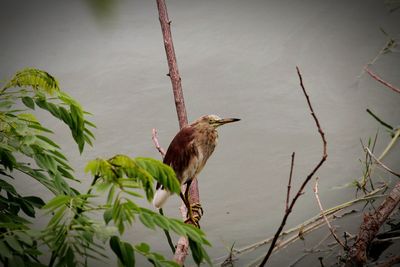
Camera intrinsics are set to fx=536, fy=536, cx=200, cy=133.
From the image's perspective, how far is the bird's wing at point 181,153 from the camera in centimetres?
164

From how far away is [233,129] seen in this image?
8.43 feet

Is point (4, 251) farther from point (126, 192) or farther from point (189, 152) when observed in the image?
point (189, 152)

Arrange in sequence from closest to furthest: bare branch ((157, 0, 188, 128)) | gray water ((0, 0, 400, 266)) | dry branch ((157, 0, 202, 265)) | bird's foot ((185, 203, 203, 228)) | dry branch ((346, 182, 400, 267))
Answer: dry branch ((346, 182, 400, 267)) → bird's foot ((185, 203, 203, 228)) → dry branch ((157, 0, 202, 265)) → bare branch ((157, 0, 188, 128)) → gray water ((0, 0, 400, 266))

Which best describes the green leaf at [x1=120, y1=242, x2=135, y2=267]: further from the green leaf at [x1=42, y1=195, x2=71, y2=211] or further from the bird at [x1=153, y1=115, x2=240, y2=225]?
the bird at [x1=153, y1=115, x2=240, y2=225]

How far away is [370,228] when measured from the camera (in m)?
1.61

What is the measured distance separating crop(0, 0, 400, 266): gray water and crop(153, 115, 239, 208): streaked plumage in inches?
21.7

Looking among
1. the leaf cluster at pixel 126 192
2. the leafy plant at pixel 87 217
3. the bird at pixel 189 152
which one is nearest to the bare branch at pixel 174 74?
the bird at pixel 189 152

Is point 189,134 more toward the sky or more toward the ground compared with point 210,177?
more toward the sky

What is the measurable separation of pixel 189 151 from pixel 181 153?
26 mm

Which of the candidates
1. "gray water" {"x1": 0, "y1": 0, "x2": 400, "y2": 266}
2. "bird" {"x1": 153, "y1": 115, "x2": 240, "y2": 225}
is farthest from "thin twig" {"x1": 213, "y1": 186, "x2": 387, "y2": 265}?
"bird" {"x1": 153, "y1": 115, "x2": 240, "y2": 225}

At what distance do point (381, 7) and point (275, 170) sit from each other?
1170 millimetres

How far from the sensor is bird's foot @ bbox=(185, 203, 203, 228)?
5.67ft

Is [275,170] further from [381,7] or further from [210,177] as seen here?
[381,7]

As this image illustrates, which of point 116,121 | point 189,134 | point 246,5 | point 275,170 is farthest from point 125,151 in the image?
point 246,5
